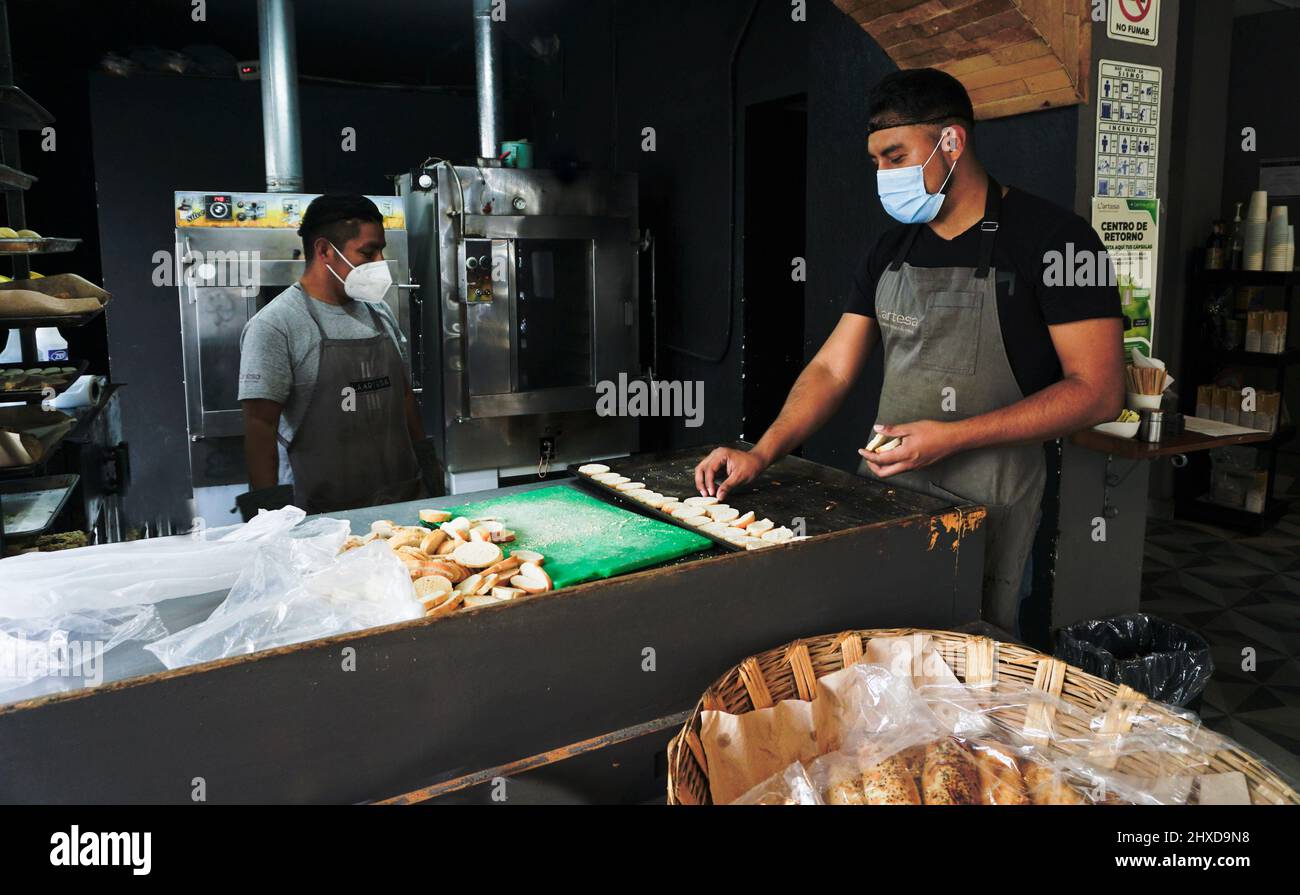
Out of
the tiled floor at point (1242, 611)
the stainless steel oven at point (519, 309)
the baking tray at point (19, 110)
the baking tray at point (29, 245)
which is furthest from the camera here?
the stainless steel oven at point (519, 309)

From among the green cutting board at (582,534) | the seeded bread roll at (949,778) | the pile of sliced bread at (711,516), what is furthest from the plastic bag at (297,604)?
the seeded bread roll at (949,778)

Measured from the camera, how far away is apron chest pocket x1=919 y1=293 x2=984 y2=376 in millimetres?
2287

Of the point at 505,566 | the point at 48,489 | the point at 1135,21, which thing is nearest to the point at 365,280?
the point at 48,489

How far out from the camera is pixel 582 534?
1814 millimetres

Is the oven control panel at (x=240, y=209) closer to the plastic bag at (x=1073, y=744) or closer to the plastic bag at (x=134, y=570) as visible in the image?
the plastic bag at (x=134, y=570)

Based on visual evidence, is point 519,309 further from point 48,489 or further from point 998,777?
point 998,777

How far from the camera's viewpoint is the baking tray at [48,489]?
2693mm

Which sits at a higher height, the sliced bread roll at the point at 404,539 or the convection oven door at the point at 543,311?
the convection oven door at the point at 543,311

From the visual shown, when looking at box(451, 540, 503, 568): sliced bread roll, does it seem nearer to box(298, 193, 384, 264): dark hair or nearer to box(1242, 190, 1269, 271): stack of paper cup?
box(298, 193, 384, 264): dark hair

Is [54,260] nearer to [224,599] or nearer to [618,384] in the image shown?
[618,384]

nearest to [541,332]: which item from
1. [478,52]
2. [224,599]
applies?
[478,52]

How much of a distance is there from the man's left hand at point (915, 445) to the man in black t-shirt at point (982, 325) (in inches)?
2.1

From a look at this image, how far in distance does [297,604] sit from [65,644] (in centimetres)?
30
